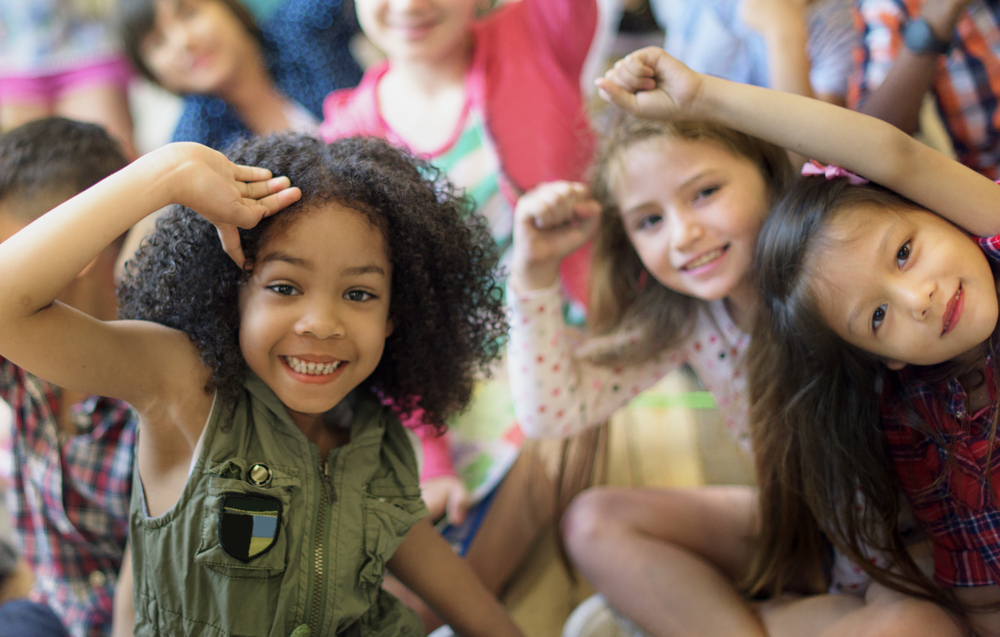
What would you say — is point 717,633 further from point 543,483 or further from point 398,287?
point 398,287

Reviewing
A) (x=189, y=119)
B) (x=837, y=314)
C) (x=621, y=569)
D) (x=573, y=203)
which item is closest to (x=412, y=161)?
(x=573, y=203)

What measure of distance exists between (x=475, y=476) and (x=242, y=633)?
0.59m

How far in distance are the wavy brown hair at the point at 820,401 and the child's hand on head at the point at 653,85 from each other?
0.57 ft

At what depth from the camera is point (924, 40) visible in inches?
36.9

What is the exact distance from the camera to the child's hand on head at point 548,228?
3.18 feet

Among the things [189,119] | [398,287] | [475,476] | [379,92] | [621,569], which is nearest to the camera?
[398,287]

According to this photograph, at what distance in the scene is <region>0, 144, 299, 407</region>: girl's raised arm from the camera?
1.92ft

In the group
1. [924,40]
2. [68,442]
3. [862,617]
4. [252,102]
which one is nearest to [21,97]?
[252,102]

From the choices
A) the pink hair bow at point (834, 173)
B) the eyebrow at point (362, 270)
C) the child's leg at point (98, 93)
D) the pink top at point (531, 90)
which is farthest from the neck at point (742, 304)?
the child's leg at point (98, 93)

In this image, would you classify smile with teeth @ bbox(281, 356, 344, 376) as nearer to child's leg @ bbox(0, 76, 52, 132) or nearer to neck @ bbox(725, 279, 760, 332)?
neck @ bbox(725, 279, 760, 332)

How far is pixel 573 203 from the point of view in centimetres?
98

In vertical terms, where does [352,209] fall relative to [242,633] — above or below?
above

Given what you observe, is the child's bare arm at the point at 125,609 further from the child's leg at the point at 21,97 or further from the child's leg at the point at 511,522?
the child's leg at the point at 21,97

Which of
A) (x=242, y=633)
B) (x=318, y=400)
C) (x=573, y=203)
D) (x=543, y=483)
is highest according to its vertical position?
(x=573, y=203)
